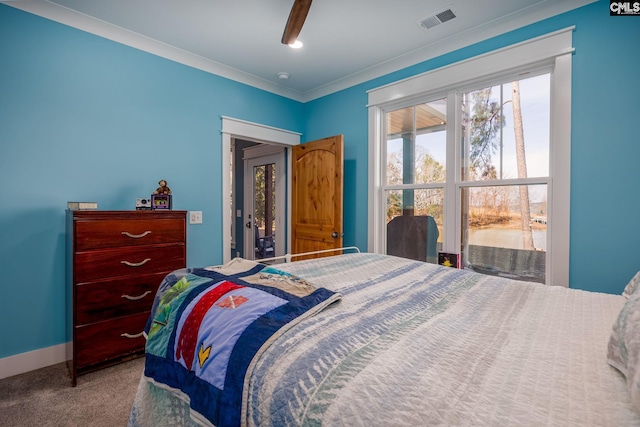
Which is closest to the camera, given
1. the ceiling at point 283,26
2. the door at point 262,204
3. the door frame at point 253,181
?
the ceiling at point 283,26

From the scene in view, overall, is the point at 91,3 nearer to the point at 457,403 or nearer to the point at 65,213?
the point at 65,213

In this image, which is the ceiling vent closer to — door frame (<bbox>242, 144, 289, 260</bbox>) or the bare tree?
the bare tree

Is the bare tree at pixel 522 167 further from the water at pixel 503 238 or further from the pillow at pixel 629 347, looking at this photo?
the pillow at pixel 629 347

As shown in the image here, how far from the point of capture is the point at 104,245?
2.14 m

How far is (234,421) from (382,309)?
0.58 meters

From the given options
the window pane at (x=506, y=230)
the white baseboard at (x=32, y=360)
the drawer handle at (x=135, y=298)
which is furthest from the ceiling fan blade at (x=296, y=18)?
the white baseboard at (x=32, y=360)

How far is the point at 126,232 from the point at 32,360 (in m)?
1.18

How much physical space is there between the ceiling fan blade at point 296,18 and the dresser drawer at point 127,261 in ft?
5.79

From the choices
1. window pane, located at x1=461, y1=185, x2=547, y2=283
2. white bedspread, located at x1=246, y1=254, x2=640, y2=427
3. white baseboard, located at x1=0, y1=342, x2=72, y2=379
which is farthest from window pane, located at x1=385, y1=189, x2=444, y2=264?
white baseboard, located at x1=0, y1=342, x2=72, y2=379

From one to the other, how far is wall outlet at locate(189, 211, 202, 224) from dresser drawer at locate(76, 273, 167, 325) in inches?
31.1

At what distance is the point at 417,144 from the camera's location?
10.4 ft

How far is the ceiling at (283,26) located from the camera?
2.27m

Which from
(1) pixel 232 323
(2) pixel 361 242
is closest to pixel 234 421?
(1) pixel 232 323

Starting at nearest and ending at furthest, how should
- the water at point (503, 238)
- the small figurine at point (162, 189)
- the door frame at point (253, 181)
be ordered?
the water at point (503, 238)
the small figurine at point (162, 189)
the door frame at point (253, 181)
